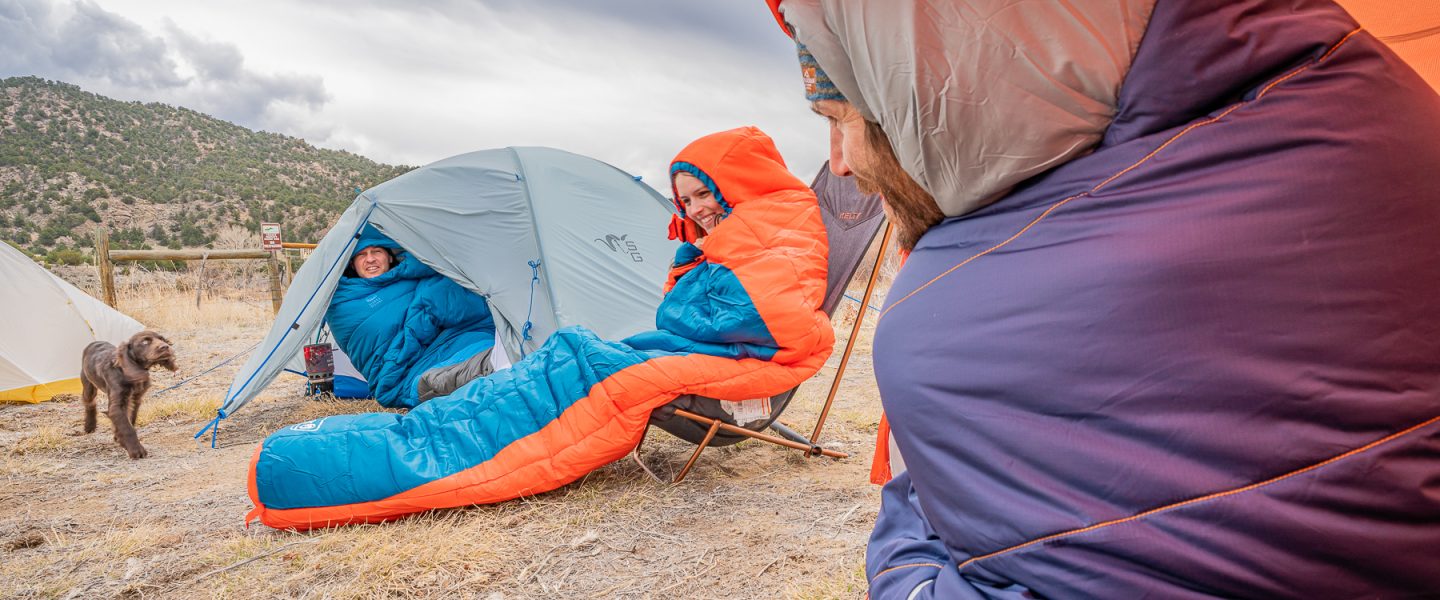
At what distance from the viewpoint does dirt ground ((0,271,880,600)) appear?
7.04 ft

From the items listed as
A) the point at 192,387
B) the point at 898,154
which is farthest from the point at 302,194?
the point at 898,154

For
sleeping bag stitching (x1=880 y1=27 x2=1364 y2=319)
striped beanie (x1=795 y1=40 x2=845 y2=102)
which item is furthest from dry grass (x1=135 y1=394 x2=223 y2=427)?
sleeping bag stitching (x1=880 y1=27 x2=1364 y2=319)

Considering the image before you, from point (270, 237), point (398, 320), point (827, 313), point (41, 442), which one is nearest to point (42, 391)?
point (41, 442)

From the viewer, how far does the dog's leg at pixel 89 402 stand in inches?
164

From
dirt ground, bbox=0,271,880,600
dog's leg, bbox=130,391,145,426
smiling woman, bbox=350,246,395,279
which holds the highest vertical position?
smiling woman, bbox=350,246,395,279

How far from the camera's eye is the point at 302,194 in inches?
→ 1325

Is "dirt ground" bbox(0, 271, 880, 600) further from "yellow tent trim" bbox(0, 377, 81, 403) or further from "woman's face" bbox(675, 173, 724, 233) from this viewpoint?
"yellow tent trim" bbox(0, 377, 81, 403)

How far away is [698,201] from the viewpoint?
3141mm

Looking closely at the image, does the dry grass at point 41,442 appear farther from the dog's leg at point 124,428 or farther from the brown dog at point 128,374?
the dog's leg at point 124,428

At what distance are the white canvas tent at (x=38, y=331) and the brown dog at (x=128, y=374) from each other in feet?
5.07

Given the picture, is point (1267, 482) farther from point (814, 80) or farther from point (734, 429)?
point (734, 429)

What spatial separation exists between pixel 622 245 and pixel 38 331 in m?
4.28

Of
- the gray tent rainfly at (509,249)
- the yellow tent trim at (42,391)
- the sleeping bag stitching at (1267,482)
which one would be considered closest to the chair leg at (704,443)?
the gray tent rainfly at (509,249)

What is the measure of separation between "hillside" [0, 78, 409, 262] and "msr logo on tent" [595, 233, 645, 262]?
26.1 metres
